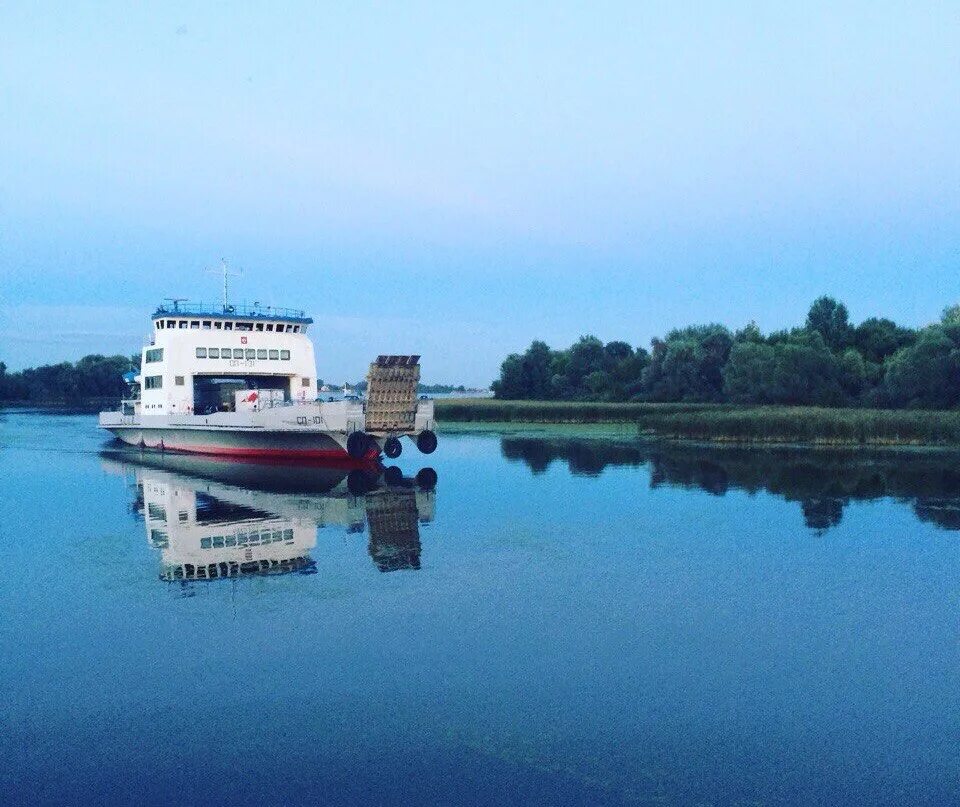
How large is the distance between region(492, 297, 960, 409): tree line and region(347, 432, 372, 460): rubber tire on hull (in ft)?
136

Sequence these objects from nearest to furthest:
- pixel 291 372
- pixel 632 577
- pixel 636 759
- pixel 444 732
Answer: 1. pixel 636 759
2. pixel 444 732
3. pixel 632 577
4. pixel 291 372

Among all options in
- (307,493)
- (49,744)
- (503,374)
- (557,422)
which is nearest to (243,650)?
(49,744)

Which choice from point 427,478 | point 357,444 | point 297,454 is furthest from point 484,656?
point 297,454

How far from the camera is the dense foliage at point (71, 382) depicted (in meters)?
141

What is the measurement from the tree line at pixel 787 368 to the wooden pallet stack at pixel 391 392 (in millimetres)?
39529

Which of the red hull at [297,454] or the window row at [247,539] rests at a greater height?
the red hull at [297,454]

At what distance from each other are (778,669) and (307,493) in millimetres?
19140

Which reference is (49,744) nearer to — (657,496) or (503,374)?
(657,496)

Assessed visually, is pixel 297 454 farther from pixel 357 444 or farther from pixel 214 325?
pixel 214 325

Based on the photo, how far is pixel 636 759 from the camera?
28.8 feet

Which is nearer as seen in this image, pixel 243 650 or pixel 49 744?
pixel 49 744

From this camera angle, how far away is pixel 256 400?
3734 cm

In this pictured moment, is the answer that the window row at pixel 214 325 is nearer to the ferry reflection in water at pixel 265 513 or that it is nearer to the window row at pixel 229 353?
the window row at pixel 229 353

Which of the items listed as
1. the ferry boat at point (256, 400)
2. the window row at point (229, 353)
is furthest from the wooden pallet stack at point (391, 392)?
the window row at point (229, 353)
